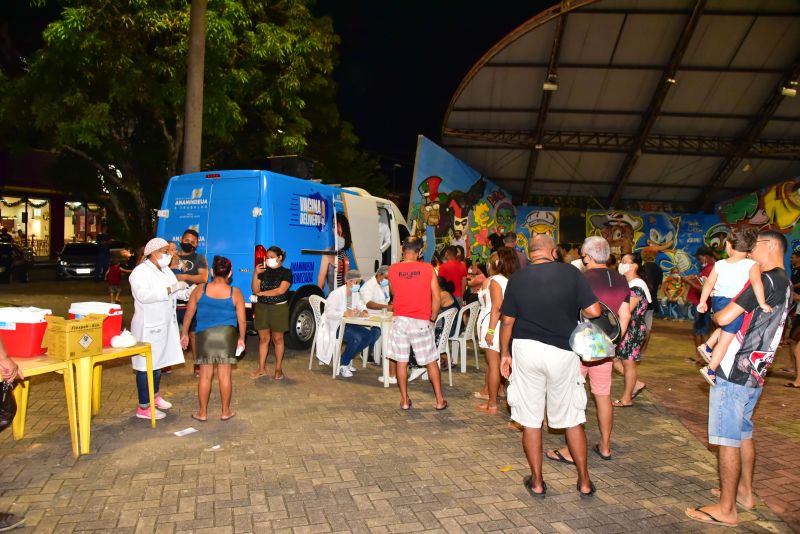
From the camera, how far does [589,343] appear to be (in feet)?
13.4

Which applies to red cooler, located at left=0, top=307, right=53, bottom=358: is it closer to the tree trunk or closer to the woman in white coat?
the woman in white coat

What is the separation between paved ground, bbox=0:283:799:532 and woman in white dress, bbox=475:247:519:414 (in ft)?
1.06

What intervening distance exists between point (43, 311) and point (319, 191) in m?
5.33

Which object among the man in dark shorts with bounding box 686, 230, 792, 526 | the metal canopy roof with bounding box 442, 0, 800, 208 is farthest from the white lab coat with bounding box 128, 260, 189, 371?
the metal canopy roof with bounding box 442, 0, 800, 208

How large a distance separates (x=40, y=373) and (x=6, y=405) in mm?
1131

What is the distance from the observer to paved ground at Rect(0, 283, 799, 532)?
390cm

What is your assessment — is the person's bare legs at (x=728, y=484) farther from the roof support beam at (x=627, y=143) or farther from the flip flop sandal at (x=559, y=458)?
the roof support beam at (x=627, y=143)

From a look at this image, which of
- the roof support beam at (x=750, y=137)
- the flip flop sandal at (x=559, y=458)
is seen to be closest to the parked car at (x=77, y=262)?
the flip flop sandal at (x=559, y=458)

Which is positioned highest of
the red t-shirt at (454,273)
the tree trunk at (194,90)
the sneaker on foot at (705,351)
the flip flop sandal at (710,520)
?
the tree trunk at (194,90)

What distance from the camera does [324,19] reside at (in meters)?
17.6

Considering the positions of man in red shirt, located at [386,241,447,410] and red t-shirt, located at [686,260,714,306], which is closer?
man in red shirt, located at [386,241,447,410]

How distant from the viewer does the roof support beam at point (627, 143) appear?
55.7 feet

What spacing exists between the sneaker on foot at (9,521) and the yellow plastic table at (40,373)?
99 cm

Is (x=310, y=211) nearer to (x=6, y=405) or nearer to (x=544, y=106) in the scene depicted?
(x=6, y=405)
